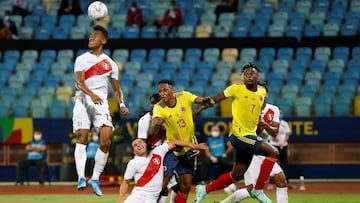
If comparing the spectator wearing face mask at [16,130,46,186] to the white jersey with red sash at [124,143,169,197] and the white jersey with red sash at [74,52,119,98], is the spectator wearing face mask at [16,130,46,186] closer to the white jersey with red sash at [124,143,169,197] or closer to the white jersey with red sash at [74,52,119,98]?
the white jersey with red sash at [74,52,119,98]

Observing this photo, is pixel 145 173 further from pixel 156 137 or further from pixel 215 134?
pixel 215 134

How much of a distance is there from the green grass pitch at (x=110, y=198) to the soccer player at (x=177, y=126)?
3.71m

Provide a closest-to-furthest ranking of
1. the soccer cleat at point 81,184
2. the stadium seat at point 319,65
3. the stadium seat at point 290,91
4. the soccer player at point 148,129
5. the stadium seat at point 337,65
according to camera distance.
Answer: the soccer cleat at point 81,184
the soccer player at point 148,129
the stadium seat at point 290,91
the stadium seat at point 337,65
the stadium seat at point 319,65

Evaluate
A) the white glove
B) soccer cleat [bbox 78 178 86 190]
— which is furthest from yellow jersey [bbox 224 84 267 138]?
the white glove

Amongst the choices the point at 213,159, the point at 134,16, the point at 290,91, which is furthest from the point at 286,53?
the point at 134,16

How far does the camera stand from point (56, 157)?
27.3 m

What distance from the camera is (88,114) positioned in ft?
48.0

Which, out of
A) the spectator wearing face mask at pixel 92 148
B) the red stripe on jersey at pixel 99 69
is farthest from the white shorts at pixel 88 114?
the spectator wearing face mask at pixel 92 148

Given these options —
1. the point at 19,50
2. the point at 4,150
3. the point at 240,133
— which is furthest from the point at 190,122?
the point at 19,50

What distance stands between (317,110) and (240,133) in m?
11.2

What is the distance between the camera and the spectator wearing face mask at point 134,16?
1203 inches

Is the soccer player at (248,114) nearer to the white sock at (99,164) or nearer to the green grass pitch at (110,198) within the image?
the white sock at (99,164)

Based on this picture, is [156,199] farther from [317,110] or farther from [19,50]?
[19,50]

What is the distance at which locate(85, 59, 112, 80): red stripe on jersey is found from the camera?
14648 millimetres
